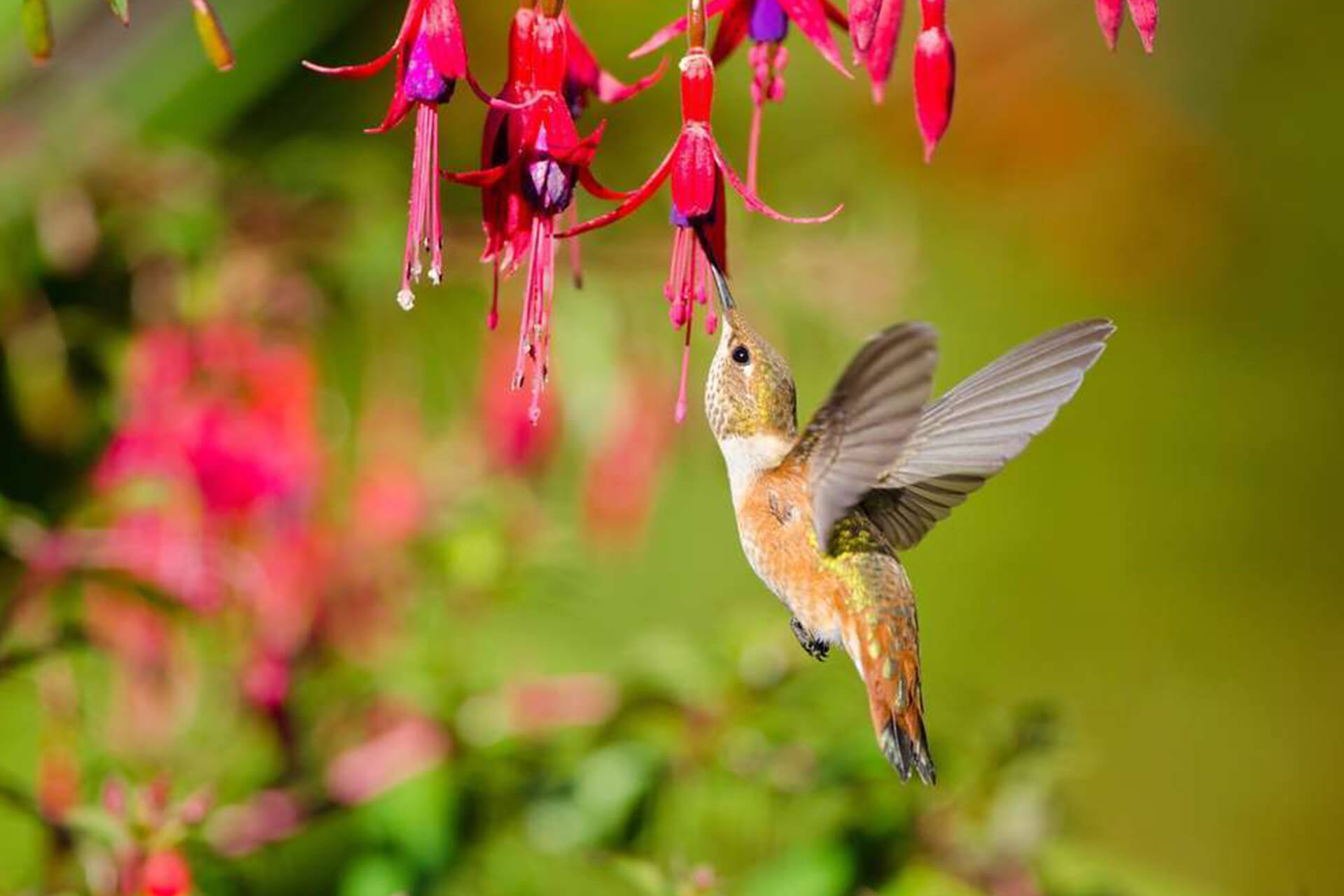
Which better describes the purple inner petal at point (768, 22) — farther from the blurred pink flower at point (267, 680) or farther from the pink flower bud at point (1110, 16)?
the blurred pink flower at point (267, 680)

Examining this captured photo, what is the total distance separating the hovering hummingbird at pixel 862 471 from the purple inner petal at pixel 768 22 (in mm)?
89

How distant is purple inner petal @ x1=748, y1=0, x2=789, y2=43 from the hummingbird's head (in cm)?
10

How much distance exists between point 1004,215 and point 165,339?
5.95 feet

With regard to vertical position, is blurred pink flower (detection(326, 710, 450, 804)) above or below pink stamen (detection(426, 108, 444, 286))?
below

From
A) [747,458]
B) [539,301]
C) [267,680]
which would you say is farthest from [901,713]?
[267,680]

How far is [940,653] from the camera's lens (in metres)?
2.19

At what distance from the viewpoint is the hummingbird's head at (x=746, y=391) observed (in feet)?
2.05

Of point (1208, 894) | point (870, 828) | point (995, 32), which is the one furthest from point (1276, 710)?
point (870, 828)

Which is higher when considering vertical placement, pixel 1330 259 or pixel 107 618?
pixel 1330 259

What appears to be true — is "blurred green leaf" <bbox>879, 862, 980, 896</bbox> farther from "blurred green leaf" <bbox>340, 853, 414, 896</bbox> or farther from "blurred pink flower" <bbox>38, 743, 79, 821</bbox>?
"blurred pink flower" <bbox>38, 743, 79, 821</bbox>

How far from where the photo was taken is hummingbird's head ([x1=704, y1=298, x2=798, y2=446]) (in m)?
0.62

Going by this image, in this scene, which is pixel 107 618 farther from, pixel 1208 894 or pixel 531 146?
pixel 1208 894

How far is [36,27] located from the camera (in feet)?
1.54

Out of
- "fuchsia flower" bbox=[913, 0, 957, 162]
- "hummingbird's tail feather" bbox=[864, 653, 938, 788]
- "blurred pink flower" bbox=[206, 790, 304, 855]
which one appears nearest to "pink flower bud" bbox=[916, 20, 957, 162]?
"fuchsia flower" bbox=[913, 0, 957, 162]
